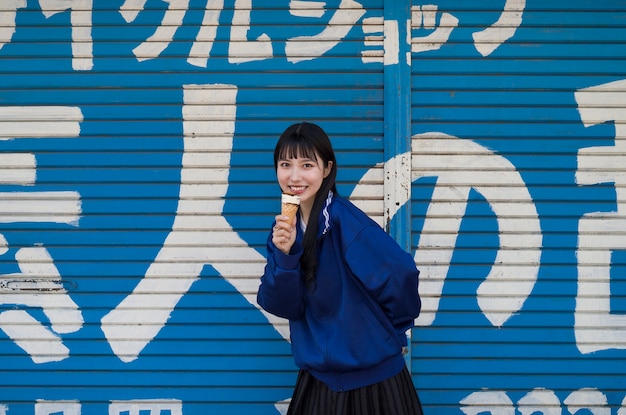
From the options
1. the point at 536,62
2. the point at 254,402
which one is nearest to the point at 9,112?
the point at 254,402

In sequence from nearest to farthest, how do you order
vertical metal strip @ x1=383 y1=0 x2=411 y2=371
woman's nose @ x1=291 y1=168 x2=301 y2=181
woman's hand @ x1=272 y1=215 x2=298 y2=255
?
woman's hand @ x1=272 y1=215 x2=298 y2=255, woman's nose @ x1=291 y1=168 x2=301 y2=181, vertical metal strip @ x1=383 y1=0 x2=411 y2=371

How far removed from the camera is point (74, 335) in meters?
3.66

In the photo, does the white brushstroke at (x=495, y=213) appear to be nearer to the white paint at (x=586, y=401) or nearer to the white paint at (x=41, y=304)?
the white paint at (x=586, y=401)

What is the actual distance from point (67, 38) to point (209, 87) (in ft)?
3.03

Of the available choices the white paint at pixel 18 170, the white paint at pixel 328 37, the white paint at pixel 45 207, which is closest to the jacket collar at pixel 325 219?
the white paint at pixel 328 37

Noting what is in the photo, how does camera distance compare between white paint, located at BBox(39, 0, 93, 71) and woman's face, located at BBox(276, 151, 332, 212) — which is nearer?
woman's face, located at BBox(276, 151, 332, 212)

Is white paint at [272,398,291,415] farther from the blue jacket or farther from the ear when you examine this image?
the ear

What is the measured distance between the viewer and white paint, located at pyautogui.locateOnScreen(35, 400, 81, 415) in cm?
366

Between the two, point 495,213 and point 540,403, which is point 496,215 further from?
point 540,403

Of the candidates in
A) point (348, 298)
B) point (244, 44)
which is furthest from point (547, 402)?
point (244, 44)

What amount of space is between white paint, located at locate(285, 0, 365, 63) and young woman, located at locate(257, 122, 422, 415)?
107 cm

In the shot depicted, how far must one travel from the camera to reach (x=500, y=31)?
362 centimetres

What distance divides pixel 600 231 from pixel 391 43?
1677 mm

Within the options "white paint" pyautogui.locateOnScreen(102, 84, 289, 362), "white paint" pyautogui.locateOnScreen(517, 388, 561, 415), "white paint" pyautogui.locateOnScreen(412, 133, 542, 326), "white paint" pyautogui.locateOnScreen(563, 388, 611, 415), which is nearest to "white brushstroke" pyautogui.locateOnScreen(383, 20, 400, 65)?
"white paint" pyautogui.locateOnScreen(412, 133, 542, 326)
